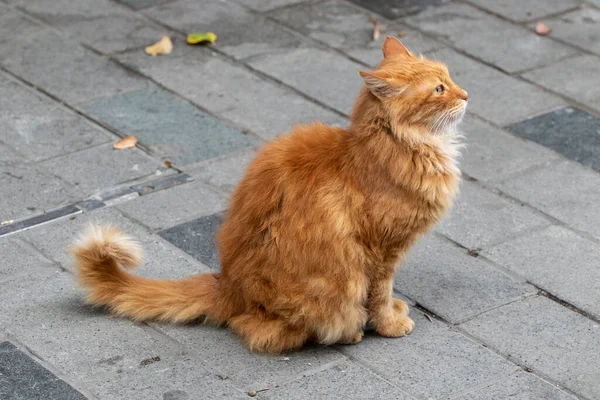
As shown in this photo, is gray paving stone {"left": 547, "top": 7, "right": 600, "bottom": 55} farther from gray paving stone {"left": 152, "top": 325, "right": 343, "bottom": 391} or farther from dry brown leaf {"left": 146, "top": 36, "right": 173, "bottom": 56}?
gray paving stone {"left": 152, "top": 325, "right": 343, "bottom": 391}

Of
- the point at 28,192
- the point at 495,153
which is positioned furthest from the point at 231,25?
the point at 28,192

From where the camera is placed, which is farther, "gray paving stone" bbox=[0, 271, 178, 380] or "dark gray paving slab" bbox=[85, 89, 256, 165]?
"dark gray paving slab" bbox=[85, 89, 256, 165]

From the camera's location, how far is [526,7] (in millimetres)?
8203

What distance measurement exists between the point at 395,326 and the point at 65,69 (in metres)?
3.54

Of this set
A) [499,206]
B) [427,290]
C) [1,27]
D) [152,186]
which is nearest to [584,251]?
[499,206]

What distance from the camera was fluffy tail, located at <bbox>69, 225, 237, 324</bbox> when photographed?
175 inches

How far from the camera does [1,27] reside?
24.8 ft

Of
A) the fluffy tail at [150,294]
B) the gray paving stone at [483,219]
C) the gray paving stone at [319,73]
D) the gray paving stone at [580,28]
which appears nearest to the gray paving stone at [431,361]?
the fluffy tail at [150,294]

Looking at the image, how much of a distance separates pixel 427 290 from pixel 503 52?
3085 mm

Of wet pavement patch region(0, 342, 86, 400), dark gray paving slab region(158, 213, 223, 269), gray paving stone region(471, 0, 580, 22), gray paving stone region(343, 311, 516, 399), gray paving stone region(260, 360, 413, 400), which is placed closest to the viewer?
wet pavement patch region(0, 342, 86, 400)

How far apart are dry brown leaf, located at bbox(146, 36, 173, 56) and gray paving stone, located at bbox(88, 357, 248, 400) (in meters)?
3.46

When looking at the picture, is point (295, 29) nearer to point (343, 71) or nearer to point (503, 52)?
point (343, 71)

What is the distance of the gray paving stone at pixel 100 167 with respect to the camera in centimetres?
573

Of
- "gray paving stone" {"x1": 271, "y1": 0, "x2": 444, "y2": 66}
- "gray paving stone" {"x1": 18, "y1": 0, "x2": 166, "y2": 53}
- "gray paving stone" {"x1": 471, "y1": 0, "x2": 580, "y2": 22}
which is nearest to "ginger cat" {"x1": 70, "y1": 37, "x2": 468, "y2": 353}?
"gray paving stone" {"x1": 271, "y1": 0, "x2": 444, "y2": 66}
